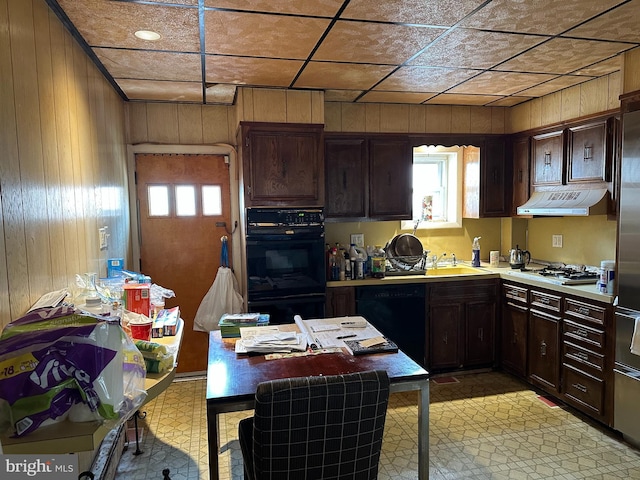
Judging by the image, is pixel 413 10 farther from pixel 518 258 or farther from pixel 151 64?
pixel 518 258

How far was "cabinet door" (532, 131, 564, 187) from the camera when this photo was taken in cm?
358

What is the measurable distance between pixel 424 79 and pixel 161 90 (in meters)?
2.04

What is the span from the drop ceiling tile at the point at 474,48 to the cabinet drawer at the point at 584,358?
6.75 feet

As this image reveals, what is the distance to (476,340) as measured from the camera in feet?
12.9

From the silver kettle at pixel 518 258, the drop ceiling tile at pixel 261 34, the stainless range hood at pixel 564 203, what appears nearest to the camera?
the drop ceiling tile at pixel 261 34

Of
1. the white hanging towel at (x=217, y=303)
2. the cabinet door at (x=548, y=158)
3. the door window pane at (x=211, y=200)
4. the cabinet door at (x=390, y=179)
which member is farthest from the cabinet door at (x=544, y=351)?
the door window pane at (x=211, y=200)

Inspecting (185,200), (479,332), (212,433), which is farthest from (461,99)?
(212,433)

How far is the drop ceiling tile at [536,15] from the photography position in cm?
202

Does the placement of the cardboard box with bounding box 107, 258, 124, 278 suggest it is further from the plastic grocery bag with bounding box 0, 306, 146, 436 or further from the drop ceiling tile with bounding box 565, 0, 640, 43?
the drop ceiling tile with bounding box 565, 0, 640, 43

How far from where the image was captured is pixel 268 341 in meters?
2.11

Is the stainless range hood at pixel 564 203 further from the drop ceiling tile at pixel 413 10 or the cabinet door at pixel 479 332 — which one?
the drop ceiling tile at pixel 413 10

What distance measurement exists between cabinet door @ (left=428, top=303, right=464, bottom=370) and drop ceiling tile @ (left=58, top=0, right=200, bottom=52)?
9.34 feet

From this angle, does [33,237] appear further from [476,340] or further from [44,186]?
[476,340]

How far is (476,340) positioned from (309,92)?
2.62 metres
